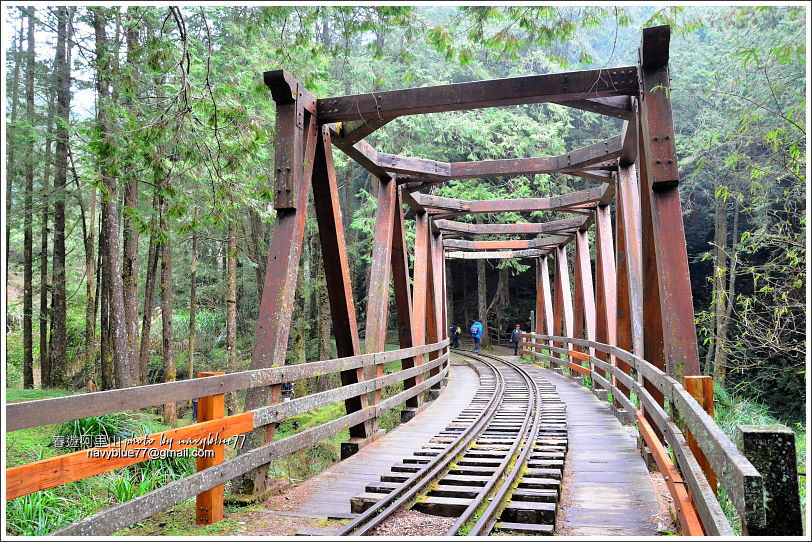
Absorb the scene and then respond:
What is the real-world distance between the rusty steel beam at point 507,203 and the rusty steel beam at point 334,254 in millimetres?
4804

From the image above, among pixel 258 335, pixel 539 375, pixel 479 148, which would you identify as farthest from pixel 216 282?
pixel 258 335

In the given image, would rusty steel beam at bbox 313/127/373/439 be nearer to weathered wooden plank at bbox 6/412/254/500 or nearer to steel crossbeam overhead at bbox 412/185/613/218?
weathered wooden plank at bbox 6/412/254/500

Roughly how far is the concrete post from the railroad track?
81.1 inches

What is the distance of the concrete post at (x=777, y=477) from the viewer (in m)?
1.83

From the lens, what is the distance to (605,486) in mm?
4938

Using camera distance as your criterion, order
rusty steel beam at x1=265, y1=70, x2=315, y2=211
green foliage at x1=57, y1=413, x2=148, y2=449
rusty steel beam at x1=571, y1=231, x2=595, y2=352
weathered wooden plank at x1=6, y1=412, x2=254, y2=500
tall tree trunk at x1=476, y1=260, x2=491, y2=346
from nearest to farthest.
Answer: weathered wooden plank at x1=6, y1=412, x2=254, y2=500 < rusty steel beam at x1=265, y1=70, x2=315, y2=211 < green foliage at x1=57, y1=413, x2=148, y2=449 < rusty steel beam at x1=571, y1=231, x2=595, y2=352 < tall tree trunk at x1=476, y1=260, x2=491, y2=346

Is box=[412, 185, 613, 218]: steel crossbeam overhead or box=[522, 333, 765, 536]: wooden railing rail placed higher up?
box=[412, 185, 613, 218]: steel crossbeam overhead

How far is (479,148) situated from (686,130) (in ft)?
32.2

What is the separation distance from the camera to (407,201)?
37.4 feet

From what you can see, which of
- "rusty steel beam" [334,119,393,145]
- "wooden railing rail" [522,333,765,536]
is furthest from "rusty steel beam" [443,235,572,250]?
"wooden railing rail" [522,333,765,536]

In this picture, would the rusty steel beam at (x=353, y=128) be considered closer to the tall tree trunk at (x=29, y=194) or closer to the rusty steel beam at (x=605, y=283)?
the rusty steel beam at (x=605, y=283)

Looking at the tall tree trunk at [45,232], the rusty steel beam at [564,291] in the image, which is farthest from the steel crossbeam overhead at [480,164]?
the rusty steel beam at [564,291]

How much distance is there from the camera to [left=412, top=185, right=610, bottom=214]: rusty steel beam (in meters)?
11.8

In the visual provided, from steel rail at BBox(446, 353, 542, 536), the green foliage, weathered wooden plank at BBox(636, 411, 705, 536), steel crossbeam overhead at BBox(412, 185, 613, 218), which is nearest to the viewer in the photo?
weathered wooden plank at BBox(636, 411, 705, 536)
